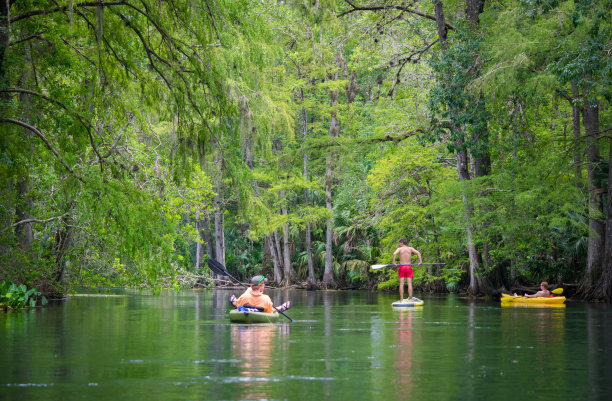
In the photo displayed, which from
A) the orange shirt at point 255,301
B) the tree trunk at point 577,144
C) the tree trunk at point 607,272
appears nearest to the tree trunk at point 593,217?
the tree trunk at point 577,144

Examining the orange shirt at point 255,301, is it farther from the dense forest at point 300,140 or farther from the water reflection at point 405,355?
the water reflection at point 405,355

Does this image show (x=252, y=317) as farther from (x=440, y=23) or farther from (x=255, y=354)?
(x=440, y=23)

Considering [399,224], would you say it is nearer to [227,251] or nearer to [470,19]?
[470,19]

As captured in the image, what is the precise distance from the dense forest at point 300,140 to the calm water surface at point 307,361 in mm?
2713

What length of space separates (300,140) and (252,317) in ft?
118

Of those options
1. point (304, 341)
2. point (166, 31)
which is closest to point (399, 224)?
point (166, 31)

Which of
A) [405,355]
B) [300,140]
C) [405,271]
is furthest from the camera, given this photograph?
[300,140]

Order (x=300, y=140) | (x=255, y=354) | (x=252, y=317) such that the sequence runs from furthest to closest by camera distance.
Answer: (x=300, y=140) < (x=252, y=317) < (x=255, y=354)

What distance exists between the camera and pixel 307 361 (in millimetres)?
9078

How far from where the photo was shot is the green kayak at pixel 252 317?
51.1 feet

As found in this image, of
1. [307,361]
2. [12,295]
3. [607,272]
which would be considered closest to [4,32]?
[12,295]

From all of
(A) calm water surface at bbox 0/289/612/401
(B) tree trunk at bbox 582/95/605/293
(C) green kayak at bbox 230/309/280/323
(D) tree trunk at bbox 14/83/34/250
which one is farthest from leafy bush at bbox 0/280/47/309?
(B) tree trunk at bbox 582/95/605/293

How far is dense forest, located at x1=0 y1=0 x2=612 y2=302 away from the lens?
51.1ft

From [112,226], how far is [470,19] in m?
19.5
